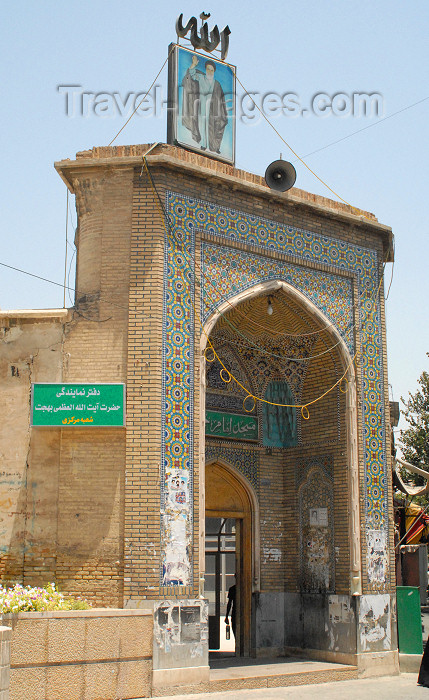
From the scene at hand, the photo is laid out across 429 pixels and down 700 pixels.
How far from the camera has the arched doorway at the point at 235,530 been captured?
1198 cm

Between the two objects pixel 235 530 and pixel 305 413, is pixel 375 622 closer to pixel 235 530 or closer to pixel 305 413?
pixel 235 530

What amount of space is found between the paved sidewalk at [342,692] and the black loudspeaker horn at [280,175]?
6.47 m

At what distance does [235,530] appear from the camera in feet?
40.7

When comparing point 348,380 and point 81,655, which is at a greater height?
point 348,380

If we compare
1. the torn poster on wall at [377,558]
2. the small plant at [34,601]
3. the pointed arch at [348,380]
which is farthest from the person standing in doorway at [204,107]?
the small plant at [34,601]

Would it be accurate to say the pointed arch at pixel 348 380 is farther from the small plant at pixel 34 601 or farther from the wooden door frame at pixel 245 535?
the small plant at pixel 34 601

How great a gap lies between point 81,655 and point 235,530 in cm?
440

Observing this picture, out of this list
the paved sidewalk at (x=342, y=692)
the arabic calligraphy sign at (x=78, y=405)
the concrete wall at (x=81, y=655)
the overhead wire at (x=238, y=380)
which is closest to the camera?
the concrete wall at (x=81, y=655)

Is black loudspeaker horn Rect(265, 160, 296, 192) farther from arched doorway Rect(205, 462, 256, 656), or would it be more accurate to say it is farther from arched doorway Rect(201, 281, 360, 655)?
arched doorway Rect(205, 462, 256, 656)

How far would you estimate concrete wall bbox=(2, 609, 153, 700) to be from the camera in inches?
320

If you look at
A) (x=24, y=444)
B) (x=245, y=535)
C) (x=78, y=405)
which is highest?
(x=78, y=405)

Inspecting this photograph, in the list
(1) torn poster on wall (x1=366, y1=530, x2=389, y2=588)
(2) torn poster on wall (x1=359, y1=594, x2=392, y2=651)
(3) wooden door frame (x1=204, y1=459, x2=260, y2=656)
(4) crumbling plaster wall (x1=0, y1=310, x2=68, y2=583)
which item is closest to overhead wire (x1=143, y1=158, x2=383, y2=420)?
(3) wooden door frame (x1=204, y1=459, x2=260, y2=656)

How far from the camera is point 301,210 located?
11562 millimetres

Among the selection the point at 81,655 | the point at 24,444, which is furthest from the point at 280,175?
the point at 81,655
